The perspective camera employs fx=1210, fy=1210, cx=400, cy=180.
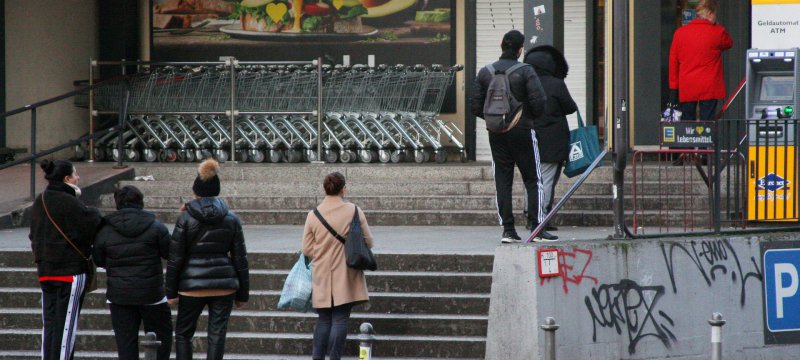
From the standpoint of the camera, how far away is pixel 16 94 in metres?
→ 16.4

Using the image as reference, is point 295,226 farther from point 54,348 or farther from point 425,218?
point 54,348

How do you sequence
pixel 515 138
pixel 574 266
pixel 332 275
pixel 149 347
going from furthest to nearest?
pixel 515 138, pixel 574 266, pixel 332 275, pixel 149 347

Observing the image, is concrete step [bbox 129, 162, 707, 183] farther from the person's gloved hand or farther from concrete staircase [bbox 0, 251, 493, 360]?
concrete staircase [bbox 0, 251, 493, 360]

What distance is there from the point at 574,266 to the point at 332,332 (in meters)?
1.91

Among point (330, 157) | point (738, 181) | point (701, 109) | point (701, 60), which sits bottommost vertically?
point (738, 181)

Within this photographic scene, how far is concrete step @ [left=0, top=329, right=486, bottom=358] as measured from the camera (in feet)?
31.3

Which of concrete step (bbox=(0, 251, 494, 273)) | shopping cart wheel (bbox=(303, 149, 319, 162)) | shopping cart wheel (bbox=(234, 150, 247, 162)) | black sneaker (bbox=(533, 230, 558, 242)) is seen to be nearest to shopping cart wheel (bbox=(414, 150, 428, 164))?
shopping cart wheel (bbox=(303, 149, 319, 162))

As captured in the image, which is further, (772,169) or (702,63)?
(702,63)

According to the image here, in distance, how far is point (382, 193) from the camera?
13531 millimetres

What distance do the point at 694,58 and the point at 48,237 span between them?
748 cm

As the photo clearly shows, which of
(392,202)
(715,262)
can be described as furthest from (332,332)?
(392,202)

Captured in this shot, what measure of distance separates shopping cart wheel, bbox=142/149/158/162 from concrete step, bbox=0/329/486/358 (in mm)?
6598

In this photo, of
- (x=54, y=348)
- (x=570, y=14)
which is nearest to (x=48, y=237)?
(x=54, y=348)

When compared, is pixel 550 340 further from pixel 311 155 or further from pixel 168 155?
pixel 168 155
